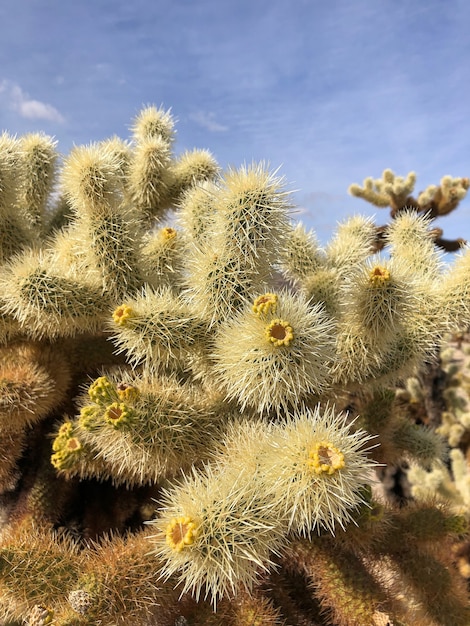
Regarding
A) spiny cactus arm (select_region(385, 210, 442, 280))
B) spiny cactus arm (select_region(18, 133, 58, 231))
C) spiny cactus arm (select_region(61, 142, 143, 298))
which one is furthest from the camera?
spiny cactus arm (select_region(18, 133, 58, 231))

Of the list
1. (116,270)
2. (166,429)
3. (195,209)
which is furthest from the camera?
(195,209)

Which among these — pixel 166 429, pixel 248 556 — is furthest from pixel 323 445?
pixel 166 429

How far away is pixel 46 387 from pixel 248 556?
3.42 feet

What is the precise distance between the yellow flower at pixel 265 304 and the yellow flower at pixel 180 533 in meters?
0.57

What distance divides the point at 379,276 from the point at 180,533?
984 millimetres

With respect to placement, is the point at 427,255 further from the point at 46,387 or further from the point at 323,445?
the point at 46,387

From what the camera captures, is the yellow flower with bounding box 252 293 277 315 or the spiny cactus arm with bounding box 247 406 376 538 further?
the yellow flower with bounding box 252 293 277 315

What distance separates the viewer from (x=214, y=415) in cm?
171

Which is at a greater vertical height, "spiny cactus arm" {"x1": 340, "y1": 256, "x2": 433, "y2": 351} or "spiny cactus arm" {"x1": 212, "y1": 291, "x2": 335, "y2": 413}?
"spiny cactus arm" {"x1": 340, "y1": 256, "x2": 433, "y2": 351}

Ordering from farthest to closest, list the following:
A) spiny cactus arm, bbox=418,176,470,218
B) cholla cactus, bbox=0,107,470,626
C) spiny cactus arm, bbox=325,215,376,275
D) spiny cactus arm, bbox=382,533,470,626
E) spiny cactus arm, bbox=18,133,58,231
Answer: spiny cactus arm, bbox=418,176,470,218, spiny cactus arm, bbox=18,133,58,231, spiny cactus arm, bbox=325,215,376,275, spiny cactus arm, bbox=382,533,470,626, cholla cactus, bbox=0,107,470,626

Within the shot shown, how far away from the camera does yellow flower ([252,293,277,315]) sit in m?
1.36

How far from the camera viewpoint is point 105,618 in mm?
1351

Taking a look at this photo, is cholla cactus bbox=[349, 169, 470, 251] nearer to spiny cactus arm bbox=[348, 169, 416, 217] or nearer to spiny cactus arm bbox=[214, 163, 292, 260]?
spiny cactus arm bbox=[348, 169, 416, 217]

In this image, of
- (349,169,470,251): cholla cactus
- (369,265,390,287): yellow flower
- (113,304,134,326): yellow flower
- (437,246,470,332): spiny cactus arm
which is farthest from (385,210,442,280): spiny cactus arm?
(349,169,470,251): cholla cactus
